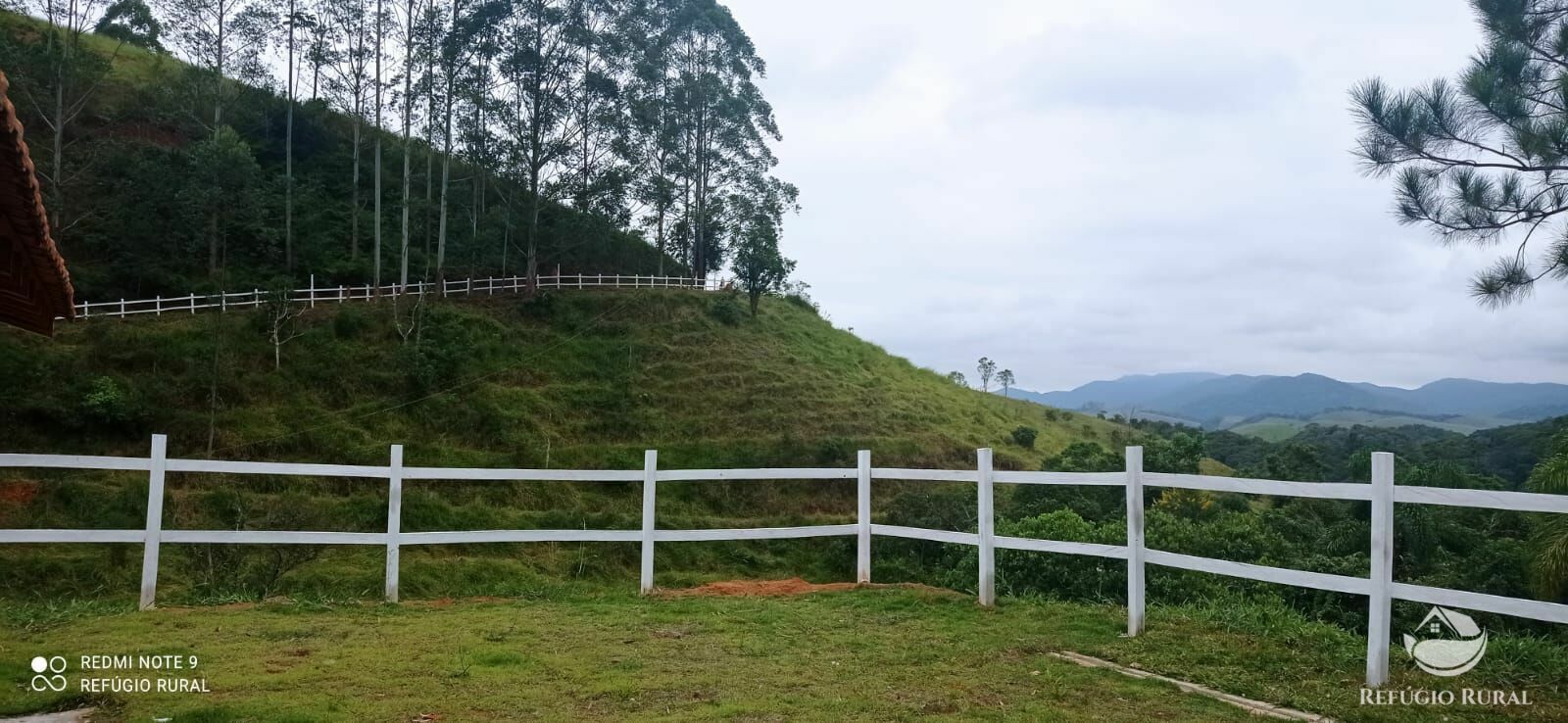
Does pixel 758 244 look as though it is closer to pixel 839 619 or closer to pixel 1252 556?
pixel 1252 556

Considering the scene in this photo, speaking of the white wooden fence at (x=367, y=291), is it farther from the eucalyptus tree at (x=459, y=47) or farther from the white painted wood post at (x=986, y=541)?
the white painted wood post at (x=986, y=541)

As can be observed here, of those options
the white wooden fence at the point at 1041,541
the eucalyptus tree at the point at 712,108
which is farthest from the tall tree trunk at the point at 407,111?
the white wooden fence at the point at 1041,541

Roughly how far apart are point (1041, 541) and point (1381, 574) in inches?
95.2

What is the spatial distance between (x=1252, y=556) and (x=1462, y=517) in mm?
6834

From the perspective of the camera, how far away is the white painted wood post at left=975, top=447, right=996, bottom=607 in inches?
297

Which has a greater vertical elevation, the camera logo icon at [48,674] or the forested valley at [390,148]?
the forested valley at [390,148]

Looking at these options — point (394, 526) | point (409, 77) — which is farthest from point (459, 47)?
point (394, 526)

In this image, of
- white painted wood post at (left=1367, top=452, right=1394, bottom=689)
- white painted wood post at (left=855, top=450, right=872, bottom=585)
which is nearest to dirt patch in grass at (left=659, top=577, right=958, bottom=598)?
white painted wood post at (left=855, top=450, right=872, bottom=585)

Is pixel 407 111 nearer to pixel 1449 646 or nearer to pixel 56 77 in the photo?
pixel 56 77

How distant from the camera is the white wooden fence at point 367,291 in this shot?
26250mm

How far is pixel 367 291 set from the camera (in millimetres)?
30547

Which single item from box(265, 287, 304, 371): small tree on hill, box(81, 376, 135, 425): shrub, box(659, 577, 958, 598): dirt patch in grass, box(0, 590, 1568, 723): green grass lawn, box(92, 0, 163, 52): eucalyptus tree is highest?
box(92, 0, 163, 52): eucalyptus tree

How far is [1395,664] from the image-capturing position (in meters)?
5.14

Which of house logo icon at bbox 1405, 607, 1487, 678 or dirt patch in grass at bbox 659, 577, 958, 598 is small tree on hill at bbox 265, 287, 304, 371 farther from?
house logo icon at bbox 1405, 607, 1487, 678
